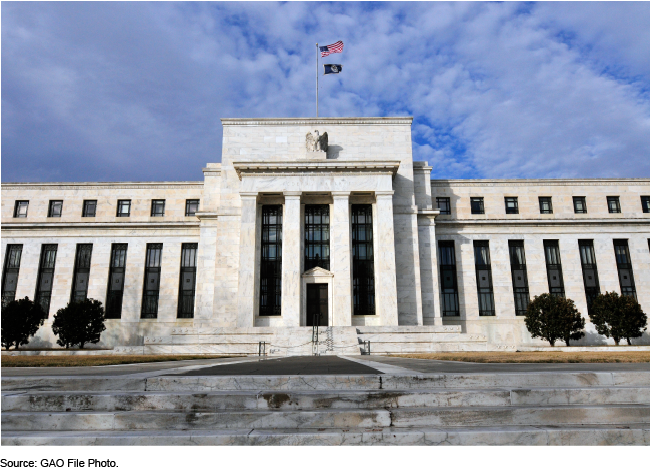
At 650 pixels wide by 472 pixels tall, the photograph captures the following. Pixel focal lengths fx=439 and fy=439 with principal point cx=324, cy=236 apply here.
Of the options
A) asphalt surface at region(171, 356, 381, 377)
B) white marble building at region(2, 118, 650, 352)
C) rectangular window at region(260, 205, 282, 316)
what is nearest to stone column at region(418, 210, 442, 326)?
white marble building at region(2, 118, 650, 352)

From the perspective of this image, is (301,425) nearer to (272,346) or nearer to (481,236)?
(272,346)

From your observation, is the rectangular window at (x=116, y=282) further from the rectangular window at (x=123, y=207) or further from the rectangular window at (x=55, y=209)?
the rectangular window at (x=55, y=209)

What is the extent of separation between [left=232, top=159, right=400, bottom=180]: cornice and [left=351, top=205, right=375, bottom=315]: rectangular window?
382 centimetres

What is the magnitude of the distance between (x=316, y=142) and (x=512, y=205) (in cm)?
2049

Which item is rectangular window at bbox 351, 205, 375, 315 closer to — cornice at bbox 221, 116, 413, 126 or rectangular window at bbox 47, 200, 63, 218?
cornice at bbox 221, 116, 413, 126

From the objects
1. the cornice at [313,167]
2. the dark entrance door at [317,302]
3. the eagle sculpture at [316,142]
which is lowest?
the dark entrance door at [317,302]

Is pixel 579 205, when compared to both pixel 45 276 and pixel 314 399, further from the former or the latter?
pixel 45 276

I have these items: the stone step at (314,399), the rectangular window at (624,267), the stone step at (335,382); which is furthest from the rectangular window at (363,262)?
the stone step at (314,399)

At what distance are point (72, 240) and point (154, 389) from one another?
41274mm

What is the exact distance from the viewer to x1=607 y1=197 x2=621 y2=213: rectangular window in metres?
43.2

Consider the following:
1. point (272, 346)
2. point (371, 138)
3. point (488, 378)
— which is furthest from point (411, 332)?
point (488, 378)

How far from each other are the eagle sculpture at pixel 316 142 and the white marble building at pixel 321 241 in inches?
29.7

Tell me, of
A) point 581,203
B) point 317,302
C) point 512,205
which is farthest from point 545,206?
point 317,302

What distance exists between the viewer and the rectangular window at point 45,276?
4119 cm
